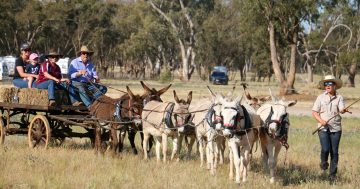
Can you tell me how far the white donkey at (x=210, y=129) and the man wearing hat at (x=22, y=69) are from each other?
4392 mm

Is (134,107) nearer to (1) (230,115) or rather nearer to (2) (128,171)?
(2) (128,171)

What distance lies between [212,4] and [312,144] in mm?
72216

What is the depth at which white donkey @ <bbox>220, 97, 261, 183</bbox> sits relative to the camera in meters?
11.7

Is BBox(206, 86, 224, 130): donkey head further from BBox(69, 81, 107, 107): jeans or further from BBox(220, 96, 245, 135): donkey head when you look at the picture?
BBox(69, 81, 107, 107): jeans

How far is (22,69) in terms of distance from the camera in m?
16.4

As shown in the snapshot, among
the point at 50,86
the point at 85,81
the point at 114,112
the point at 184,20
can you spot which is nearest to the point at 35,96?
the point at 50,86

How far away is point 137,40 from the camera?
3514 inches

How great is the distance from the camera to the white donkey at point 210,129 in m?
12.5

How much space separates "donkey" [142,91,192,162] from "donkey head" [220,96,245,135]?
2.17 meters

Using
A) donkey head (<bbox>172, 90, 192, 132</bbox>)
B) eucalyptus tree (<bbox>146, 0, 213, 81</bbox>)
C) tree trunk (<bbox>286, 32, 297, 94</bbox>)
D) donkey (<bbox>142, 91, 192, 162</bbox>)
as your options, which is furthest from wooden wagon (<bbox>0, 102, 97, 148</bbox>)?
eucalyptus tree (<bbox>146, 0, 213, 81</bbox>)

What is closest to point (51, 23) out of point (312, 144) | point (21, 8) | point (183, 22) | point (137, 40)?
point (21, 8)

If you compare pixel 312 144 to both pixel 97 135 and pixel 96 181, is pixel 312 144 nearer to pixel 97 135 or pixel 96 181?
pixel 97 135

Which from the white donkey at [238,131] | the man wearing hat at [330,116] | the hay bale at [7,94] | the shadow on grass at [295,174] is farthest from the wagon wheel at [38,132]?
the man wearing hat at [330,116]

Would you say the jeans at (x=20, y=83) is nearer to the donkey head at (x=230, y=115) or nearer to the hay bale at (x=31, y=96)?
the hay bale at (x=31, y=96)
